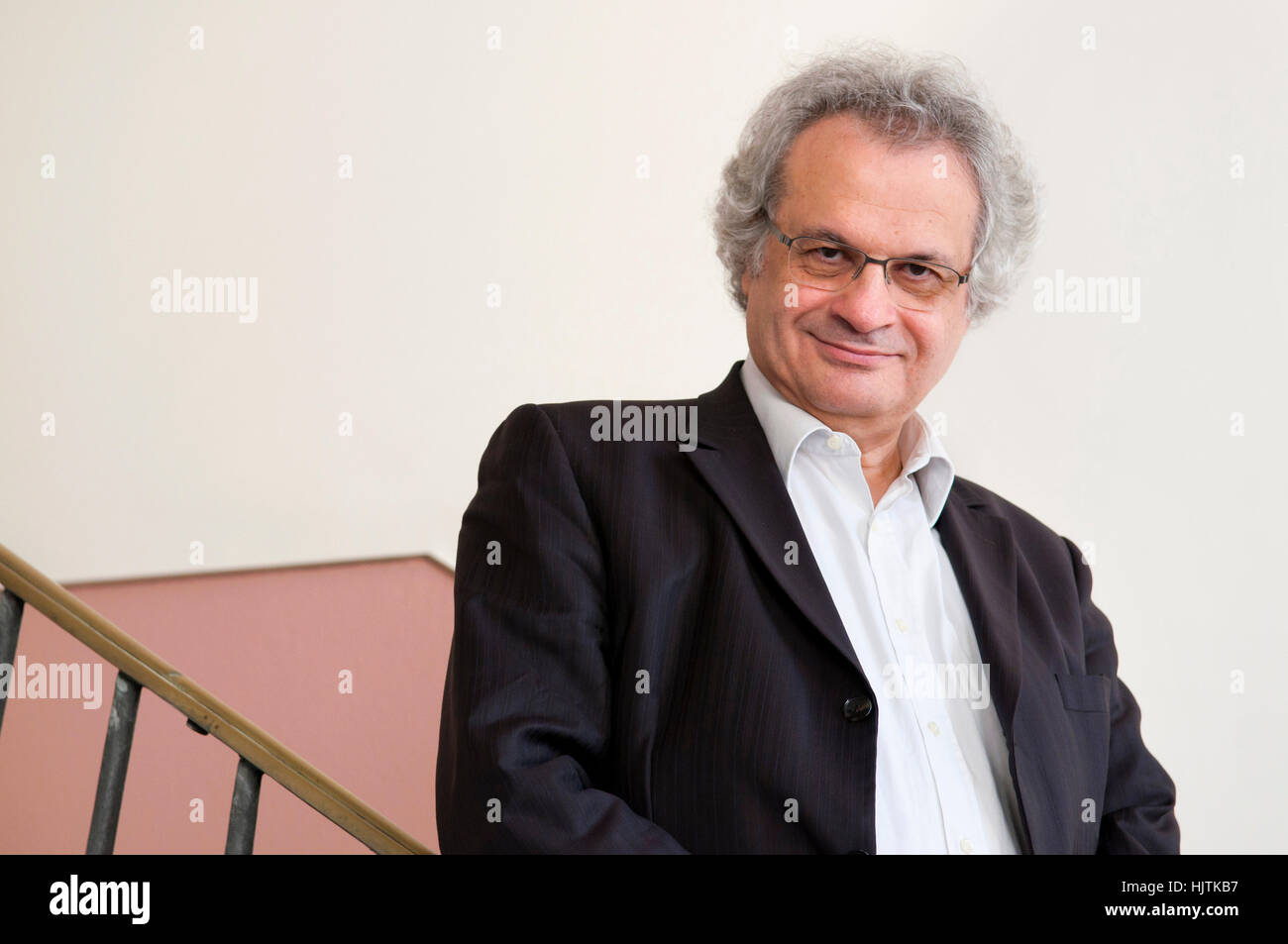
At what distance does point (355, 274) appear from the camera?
3.04 m

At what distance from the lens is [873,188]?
149 centimetres

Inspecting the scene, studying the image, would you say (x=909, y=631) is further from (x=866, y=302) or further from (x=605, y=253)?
(x=605, y=253)

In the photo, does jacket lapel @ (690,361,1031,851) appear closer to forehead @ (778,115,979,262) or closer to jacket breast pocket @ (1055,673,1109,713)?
jacket breast pocket @ (1055,673,1109,713)

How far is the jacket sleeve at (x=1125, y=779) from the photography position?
5.18ft

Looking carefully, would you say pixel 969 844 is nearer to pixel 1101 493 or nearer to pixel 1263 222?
pixel 1101 493

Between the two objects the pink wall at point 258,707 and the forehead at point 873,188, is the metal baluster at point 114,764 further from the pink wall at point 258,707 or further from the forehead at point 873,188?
the pink wall at point 258,707

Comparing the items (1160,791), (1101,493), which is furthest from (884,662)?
(1101,493)

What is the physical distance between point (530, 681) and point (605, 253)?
6.59 ft

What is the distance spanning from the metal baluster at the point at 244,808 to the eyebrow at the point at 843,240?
0.87 meters

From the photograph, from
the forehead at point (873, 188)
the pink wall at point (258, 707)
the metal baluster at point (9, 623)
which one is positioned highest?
the forehead at point (873, 188)

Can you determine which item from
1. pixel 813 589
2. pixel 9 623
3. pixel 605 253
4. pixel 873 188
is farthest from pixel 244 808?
pixel 605 253

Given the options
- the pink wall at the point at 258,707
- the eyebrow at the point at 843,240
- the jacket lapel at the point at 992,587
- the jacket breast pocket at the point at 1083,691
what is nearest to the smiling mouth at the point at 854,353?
the eyebrow at the point at 843,240

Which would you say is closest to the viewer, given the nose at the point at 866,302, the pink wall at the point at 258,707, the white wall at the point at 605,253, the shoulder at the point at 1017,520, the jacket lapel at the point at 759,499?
the jacket lapel at the point at 759,499

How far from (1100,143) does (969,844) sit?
2277mm
